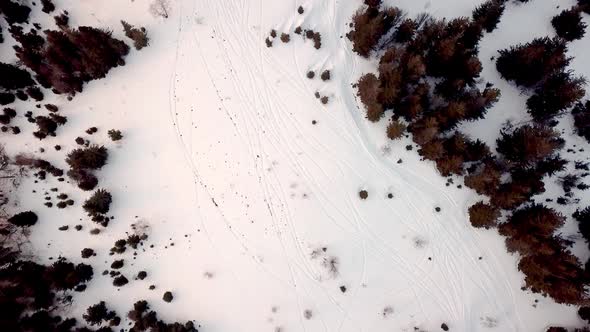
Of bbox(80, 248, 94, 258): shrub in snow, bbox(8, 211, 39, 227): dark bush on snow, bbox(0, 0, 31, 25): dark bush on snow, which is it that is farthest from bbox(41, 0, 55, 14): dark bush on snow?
bbox(80, 248, 94, 258): shrub in snow

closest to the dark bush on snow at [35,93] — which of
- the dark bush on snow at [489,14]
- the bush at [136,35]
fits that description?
the bush at [136,35]

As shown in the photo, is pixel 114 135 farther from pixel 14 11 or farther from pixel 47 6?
pixel 14 11

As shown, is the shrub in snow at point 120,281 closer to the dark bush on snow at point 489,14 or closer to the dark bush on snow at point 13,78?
the dark bush on snow at point 13,78

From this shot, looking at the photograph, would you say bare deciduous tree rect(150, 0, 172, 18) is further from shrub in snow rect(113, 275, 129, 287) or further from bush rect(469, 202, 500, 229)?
bush rect(469, 202, 500, 229)

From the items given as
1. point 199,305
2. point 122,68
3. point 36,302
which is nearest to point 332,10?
point 122,68

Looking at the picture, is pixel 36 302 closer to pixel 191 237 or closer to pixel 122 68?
pixel 191 237

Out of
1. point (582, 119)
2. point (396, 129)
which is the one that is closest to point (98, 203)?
point (396, 129)
